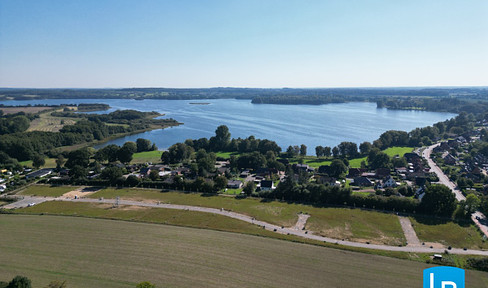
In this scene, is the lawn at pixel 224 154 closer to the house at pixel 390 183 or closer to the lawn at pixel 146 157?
the lawn at pixel 146 157

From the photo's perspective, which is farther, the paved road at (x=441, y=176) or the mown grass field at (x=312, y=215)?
the paved road at (x=441, y=176)

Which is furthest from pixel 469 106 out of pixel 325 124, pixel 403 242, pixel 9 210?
pixel 9 210

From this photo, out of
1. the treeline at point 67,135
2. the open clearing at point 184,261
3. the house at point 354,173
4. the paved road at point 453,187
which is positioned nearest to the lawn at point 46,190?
the open clearing at point 184,261

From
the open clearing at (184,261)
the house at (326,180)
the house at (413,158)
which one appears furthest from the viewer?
the house at (413,158)

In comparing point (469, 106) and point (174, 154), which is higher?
point (469, 106)

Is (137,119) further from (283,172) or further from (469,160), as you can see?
(469,160)

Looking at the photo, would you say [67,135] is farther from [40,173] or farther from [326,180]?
[326,180]
